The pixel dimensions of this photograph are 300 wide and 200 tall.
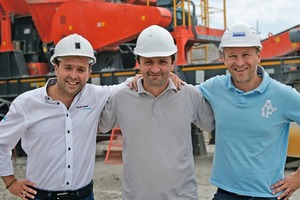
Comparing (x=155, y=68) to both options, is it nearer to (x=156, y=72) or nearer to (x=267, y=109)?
(x=156, y=72)

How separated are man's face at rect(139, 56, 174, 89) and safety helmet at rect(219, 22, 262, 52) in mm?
396

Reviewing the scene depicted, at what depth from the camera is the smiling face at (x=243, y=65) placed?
9.71ft

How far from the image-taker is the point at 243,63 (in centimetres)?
295

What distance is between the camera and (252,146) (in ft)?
9.57

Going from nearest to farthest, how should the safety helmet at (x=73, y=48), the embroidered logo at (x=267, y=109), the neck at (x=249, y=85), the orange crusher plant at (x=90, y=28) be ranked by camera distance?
the embroidered logo at (x=267, y=109)
the neck at (x=249, y=85)
the safety helmet at (x=73, y=48)
the orange crusher plant at (x=90, y=28)

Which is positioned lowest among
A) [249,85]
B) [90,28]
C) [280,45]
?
[249,85]

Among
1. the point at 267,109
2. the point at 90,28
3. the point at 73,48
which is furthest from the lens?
the point at 90,28

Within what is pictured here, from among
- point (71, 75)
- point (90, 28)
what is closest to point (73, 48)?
point (71, 75)

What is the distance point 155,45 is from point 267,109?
32.1 inches

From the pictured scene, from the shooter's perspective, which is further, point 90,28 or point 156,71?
point 90,28

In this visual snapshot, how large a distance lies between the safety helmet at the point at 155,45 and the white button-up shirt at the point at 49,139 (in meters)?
0.58

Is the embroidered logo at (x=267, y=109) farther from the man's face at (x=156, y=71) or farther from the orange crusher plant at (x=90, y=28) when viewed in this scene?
the orange crusher plant at (x=90, y=28)

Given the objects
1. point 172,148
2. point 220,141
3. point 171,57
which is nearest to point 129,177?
point 172,148

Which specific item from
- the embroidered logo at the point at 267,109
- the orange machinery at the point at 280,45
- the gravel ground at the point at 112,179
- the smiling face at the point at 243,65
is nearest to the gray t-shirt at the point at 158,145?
the smiling face at the point at 243,65
